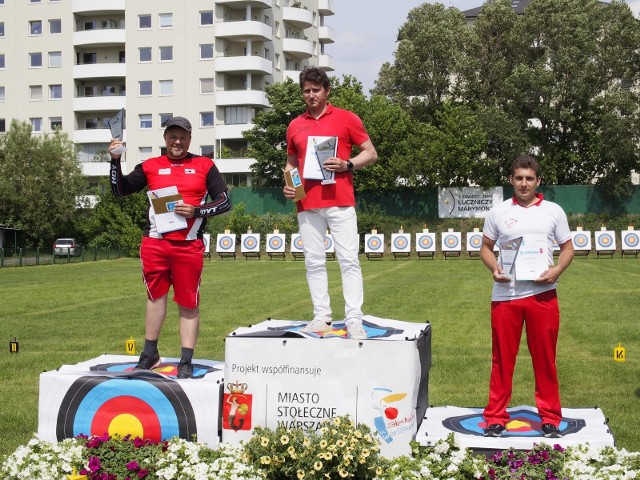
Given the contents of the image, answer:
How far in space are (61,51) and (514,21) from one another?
106 feet

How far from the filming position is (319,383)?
18.9ft

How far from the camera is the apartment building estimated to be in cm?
6172

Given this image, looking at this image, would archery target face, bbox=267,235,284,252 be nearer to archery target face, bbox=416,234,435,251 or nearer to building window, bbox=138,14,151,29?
archery target face, bbox=416,234,435,251

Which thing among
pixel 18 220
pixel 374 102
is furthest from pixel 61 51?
pixel 374 102

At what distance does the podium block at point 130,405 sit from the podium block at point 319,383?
0.17m

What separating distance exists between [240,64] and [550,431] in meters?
57.4

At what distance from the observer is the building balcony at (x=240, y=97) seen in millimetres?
61031

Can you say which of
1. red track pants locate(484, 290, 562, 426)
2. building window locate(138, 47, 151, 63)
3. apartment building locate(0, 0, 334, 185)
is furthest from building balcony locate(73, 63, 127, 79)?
red track pants locate(484, 290, 562, 426)

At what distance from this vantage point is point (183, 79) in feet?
205

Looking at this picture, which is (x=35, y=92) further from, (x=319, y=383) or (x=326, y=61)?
(x=319, y=383)

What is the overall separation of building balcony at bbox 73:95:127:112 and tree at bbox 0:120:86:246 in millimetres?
10834

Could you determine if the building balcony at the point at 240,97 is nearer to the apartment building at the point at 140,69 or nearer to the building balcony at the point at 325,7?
the apartment building at the point at 140,69

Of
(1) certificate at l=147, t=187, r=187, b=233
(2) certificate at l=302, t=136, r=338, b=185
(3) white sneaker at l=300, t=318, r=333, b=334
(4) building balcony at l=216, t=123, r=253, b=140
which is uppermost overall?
(4) building balcony at l=216, t=123, r=253, b=140

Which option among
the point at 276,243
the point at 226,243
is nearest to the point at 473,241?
the point at 276,243
